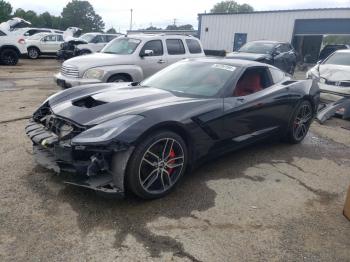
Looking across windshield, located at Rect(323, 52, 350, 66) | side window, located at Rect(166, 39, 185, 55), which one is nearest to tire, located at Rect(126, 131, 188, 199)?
side window, located at Rect(166, 39, 185, 55)

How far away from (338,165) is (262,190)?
1688mm

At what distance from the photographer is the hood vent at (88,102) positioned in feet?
12.5

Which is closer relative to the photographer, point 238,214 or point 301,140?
point 238,214

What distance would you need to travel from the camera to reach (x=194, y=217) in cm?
329

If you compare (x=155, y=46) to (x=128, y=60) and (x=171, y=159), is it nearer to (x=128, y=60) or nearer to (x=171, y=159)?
(x=128, y=60)

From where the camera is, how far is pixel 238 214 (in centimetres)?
339

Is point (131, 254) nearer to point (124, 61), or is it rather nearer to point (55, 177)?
point (55, 177)

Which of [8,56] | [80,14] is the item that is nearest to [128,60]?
[8,56]

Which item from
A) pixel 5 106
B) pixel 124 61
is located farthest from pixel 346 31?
pixel 5 106

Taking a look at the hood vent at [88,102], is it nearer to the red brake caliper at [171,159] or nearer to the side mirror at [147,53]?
the red brake caliper at [171,159]

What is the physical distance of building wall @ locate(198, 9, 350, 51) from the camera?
2172cm

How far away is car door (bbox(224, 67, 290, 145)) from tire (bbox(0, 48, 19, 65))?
13715 millimetres

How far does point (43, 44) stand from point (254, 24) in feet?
46.6

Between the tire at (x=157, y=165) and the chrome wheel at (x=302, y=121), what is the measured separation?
8.57ft
